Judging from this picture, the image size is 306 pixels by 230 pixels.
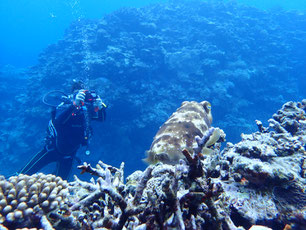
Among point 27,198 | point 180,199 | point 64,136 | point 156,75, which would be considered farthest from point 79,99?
point 156,75

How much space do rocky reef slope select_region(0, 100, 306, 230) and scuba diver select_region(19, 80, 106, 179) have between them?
4213mm

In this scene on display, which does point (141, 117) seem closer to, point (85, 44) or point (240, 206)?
point (85, 44)

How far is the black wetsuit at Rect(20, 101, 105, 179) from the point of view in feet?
20.3

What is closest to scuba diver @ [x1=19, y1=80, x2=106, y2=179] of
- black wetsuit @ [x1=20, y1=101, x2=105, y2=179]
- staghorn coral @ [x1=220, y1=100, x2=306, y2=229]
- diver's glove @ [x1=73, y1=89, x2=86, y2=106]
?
black wetsuit @ [x1=20, y1=101, x2=105, y2=179]

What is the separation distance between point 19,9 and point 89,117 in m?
133

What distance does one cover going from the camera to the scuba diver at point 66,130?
6.16 m

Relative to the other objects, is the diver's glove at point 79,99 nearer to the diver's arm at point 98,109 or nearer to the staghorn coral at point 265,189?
the diver's arm at point 98,109

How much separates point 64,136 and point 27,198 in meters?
4.82

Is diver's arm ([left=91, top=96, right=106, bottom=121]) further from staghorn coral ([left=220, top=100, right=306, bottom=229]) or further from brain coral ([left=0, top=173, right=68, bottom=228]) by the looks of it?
staghorn coral ([left=220, top=100, right=306, bottom=229])

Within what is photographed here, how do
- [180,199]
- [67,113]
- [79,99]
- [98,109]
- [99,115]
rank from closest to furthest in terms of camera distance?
[180,199] → [79,99] → [67,113] → [98,109] → [99,115]

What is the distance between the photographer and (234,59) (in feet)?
55.1

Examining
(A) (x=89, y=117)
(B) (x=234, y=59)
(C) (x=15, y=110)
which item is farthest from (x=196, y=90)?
(C) (x=15, y=110)

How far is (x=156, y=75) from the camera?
14.9m

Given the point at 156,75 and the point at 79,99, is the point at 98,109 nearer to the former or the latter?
the point at 79,99
